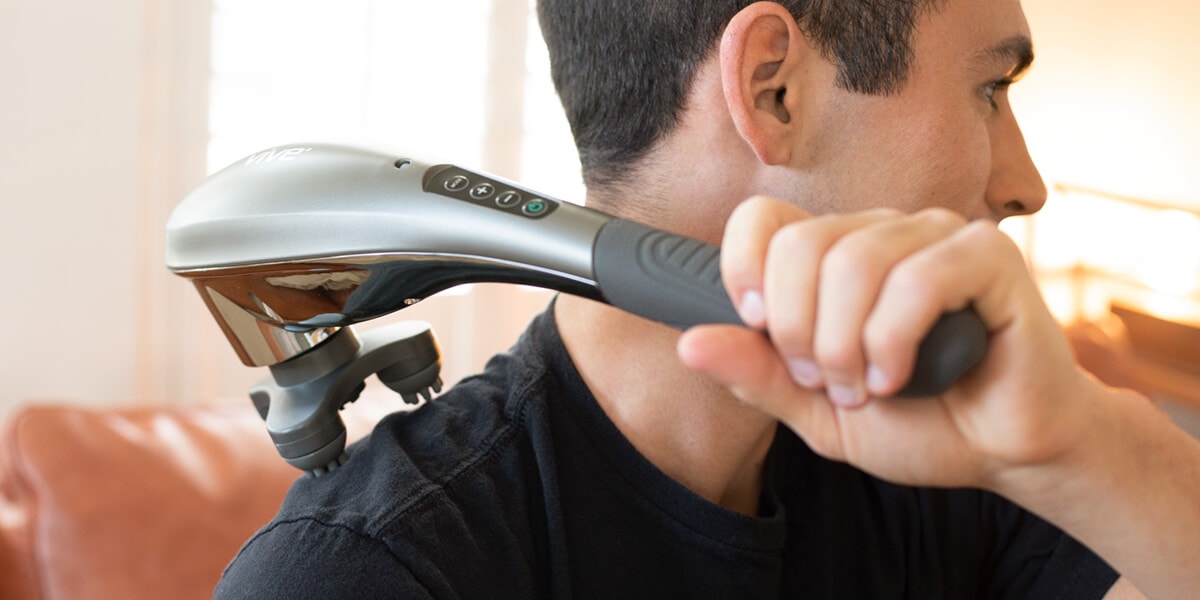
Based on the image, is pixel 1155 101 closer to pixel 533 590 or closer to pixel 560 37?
pixel 560 37

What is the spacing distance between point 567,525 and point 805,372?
14.6 inches

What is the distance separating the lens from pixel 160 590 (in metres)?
1.25

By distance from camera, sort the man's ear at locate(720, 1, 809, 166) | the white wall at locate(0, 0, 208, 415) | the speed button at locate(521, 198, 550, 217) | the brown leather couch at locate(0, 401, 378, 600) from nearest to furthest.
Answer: the speed button at locate(521, 198, 550, 217)
the man's ear at locate(720, 1, 809, 166)
the brown leather couch at locate(0, 401, 378, 600)
the white wall at locate(0, 0, 208, 415)

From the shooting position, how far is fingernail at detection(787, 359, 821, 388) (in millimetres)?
416

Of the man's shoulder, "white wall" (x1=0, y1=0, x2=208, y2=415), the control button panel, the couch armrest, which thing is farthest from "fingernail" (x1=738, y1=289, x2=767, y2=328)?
"white wall" (x1=0, y1=0, x2=208, y2=415)

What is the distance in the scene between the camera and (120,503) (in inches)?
49.9

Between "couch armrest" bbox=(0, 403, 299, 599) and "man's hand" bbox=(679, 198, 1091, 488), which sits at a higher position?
"man's hand" bbox=(679, 198, 1091, 488)

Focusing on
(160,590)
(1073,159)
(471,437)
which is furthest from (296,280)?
(1073,159)

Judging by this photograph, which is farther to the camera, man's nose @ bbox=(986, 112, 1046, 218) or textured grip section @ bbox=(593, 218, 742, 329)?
man's nose @ bbox=(986, 112, 1046, 218)

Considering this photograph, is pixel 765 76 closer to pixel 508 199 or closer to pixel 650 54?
Result: pixel 650 54

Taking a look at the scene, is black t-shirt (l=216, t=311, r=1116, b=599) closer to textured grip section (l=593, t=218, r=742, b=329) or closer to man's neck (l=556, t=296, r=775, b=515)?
man's neck (l=556, t=296, r=775, b=515)

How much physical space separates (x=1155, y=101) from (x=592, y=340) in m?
2.84

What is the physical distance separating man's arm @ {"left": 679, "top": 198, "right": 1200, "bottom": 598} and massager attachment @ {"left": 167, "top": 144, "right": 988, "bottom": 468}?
0.02 metres

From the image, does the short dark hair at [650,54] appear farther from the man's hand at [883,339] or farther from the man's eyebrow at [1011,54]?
the man's hand at [883,339]
